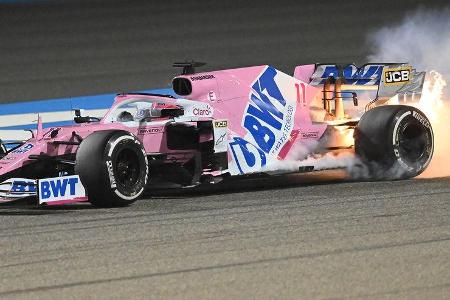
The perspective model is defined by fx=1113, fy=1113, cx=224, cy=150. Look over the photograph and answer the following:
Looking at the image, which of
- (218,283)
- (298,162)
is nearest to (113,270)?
(218,283)

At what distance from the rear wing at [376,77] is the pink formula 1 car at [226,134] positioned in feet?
0.04

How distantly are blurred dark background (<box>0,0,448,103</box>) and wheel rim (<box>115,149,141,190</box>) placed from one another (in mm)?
5318

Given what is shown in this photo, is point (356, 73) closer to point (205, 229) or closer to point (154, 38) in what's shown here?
point (205, 229)

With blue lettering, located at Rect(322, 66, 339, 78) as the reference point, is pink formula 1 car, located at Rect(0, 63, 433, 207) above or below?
below

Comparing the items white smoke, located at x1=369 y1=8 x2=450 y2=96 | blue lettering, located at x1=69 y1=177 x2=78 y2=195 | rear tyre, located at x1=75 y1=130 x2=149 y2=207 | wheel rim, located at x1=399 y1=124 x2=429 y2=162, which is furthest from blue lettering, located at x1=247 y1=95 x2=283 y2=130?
white smoke, located at x1=369 y1=8 x2=450 y2=96

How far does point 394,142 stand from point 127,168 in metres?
3.00

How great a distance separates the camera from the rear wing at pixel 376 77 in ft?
39.5

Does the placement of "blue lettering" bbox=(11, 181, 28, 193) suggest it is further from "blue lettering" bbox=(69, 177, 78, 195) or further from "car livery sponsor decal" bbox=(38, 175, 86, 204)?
"blue lettering" bbox=(69, 177, 78, 195)

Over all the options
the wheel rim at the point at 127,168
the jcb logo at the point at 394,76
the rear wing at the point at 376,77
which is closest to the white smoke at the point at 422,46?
the rear wing at the point at 376,77

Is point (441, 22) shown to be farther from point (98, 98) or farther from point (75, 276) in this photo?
point (75, 276)

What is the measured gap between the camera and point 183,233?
25.3ft

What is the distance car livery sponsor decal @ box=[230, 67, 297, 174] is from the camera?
10.7 metres

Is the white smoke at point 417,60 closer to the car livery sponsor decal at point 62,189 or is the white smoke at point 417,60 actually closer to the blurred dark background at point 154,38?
the blurred dark background at point 154,38

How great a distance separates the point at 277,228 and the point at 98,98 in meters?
7.37
